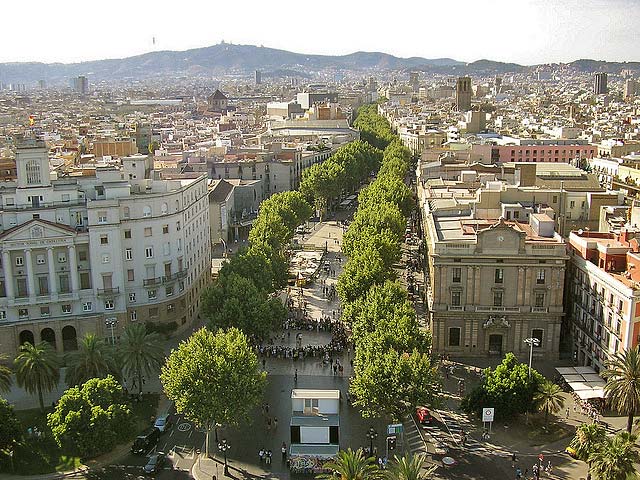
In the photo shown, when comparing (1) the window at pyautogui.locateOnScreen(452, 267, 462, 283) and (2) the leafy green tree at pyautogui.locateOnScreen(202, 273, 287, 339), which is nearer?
(2) the leafy green tree at pyautogui.locateOnScreen(202, 273, 287, 339)

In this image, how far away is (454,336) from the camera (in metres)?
69.2

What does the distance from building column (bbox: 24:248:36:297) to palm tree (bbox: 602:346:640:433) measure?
51.1 metres

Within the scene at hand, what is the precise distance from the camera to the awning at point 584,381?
186ft

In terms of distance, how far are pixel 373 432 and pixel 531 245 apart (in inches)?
968

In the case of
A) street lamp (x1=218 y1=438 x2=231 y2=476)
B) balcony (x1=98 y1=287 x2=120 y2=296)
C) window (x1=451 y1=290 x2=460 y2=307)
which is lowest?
street lamp (x1=218 y1=438 x2=231 y2=476)

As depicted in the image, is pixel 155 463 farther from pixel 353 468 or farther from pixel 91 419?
pixel 353 468

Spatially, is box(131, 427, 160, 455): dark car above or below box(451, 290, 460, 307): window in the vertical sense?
below

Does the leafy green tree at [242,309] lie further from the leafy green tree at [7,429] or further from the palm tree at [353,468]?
the palm tree at [353,468]

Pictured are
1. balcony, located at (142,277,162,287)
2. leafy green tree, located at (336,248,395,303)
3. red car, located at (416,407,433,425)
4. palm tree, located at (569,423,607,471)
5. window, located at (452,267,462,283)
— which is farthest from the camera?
balcony, located at (142,277,162,287)

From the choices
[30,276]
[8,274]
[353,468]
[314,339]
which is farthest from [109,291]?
[353,468]

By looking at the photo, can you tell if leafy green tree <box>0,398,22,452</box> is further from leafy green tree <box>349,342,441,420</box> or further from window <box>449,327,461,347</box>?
window <box>449,327,461,347</box>

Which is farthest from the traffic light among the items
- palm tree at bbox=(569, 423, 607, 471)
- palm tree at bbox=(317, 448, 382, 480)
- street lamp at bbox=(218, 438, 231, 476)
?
palm tree at bbox=(569, 423, 607, 471)

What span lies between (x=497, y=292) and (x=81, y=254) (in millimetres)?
40392

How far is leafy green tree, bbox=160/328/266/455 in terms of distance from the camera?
49.8 metres
